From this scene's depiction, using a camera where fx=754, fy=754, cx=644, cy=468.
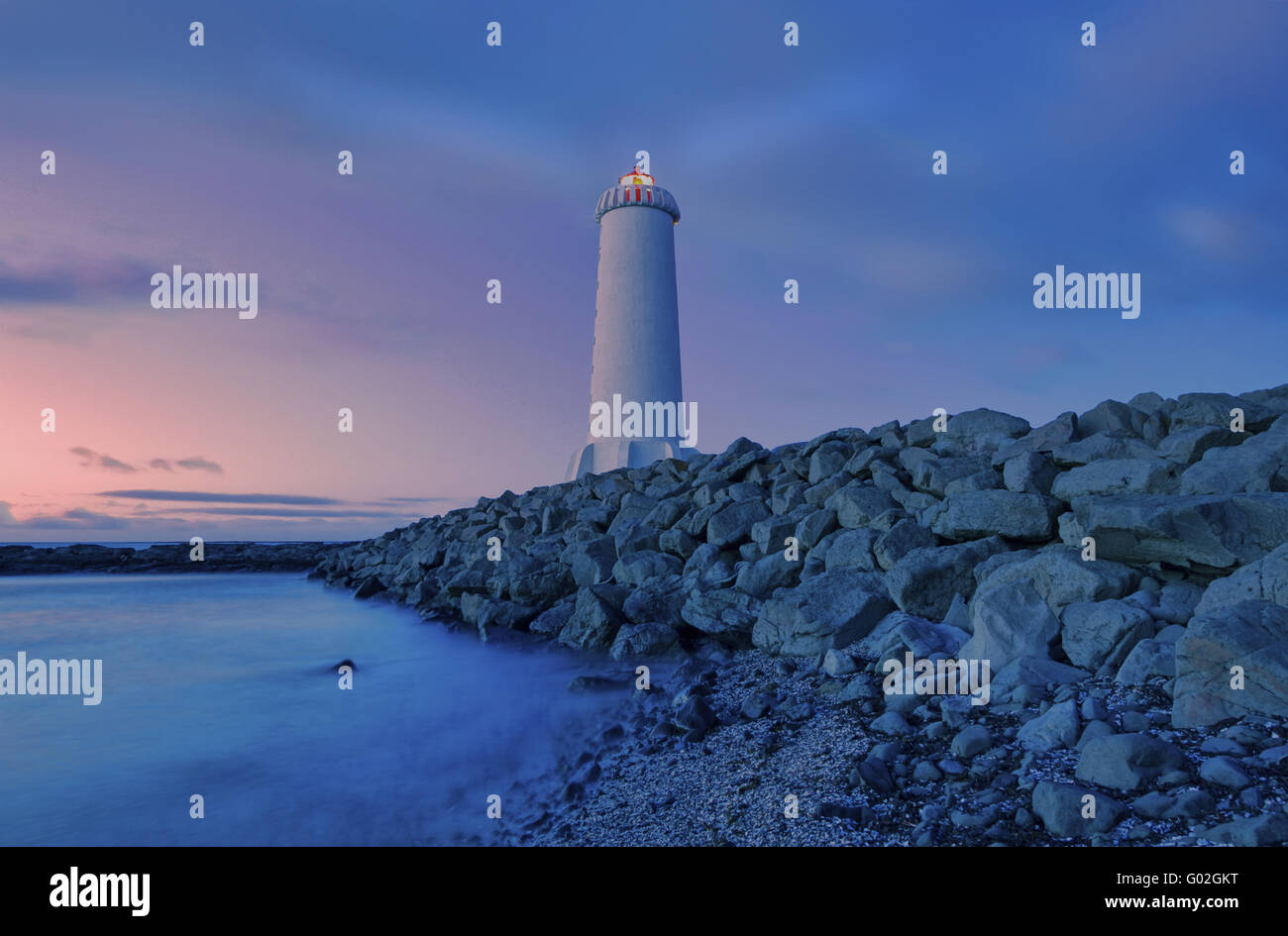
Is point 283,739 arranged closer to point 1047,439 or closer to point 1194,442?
point 1047,439

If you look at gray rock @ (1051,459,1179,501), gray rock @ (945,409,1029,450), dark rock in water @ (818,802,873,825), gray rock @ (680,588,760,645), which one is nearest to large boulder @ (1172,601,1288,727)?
dark rock in water @ (818,802,873,825)

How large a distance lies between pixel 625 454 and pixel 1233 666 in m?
15.4

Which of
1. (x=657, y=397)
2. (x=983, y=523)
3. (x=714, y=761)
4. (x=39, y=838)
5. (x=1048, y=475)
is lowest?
(x=39, y=838)

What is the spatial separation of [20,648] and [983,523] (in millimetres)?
14874

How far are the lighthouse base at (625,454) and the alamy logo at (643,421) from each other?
167 mm

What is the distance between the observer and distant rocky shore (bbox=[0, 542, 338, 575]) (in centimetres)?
2955

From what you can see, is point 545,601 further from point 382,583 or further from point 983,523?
point 382,583

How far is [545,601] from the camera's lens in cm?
1100

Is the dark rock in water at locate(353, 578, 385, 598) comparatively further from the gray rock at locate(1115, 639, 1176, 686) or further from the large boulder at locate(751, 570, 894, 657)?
the gray rock at locate(1115, 639, 1176, 686)

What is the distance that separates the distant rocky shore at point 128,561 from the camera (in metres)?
29.5

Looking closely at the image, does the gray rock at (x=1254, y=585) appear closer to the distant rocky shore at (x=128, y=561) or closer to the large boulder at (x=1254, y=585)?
the large boulder at (x=1254, y=585)

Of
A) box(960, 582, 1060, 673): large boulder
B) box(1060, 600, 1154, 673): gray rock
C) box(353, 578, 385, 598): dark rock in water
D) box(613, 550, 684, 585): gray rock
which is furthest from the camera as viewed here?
box(353, 578, 385, 598): dark rock in water

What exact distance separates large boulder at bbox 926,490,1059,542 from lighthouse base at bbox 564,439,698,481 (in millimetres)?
11586
